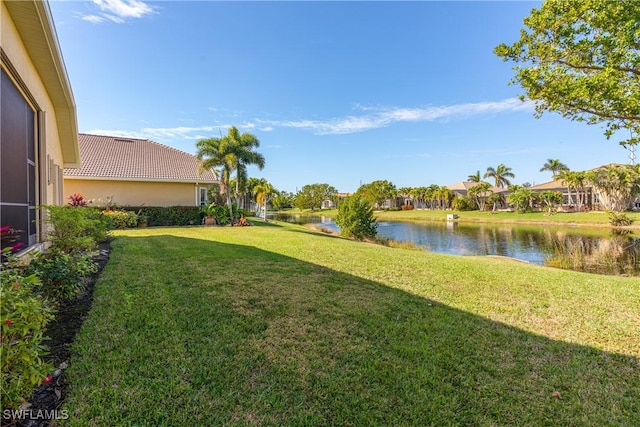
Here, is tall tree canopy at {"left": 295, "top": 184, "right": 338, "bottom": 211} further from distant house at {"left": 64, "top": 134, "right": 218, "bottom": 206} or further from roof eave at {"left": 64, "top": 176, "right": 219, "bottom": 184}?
roof eave at {"left": 64, "top": 176, "right": 219, "bottom": 184}

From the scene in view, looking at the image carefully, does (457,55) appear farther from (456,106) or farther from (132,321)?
(132,321)

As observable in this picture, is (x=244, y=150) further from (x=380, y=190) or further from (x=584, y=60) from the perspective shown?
(x=380, y=190)

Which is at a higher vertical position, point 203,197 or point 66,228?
point 203,197

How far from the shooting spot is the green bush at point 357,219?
20.0 meters

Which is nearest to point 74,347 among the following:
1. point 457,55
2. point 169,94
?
point 169,94

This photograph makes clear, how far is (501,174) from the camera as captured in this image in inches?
2827

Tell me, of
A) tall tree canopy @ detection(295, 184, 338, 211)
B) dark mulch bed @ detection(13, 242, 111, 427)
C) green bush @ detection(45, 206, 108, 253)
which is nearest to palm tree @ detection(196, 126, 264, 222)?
green bush @ detection(45, 206, 108, 253)

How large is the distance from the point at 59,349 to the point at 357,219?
58.3ft

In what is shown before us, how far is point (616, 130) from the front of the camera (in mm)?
7055

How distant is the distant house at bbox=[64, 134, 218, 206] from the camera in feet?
56.2

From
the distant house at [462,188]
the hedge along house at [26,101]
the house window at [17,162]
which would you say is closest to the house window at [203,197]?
the hedge along house at [26,101]

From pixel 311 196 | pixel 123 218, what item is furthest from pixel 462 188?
pixel 123 218

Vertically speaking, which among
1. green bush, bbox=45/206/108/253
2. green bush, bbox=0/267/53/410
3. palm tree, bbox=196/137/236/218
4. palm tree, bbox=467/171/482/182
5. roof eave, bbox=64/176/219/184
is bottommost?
green bush, bbox=0/267/53/410

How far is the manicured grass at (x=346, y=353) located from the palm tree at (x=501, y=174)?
75.5 m
